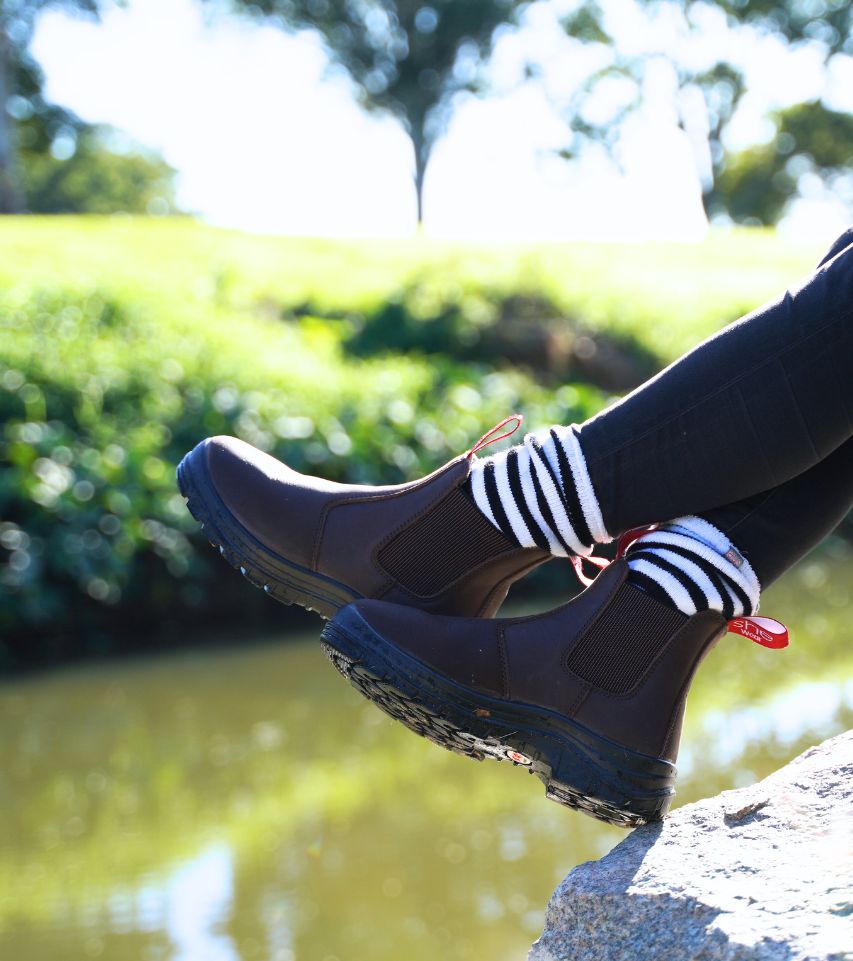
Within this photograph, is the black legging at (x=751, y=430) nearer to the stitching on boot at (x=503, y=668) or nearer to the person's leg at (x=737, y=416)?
the person's leg at (x=737, y=416)

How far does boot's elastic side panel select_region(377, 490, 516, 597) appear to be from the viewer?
1400mm

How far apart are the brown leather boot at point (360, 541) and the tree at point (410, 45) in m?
21.4

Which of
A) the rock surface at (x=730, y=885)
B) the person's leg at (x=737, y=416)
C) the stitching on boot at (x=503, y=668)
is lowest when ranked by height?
the rock surface at (x=730, y=885)

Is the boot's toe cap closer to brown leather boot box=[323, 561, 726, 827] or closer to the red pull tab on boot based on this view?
brown leather boot box=[323, 561, 726, 827]

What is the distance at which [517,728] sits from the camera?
133 centimetres

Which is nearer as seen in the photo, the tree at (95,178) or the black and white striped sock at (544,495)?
the black and white striped sock at (544,495)

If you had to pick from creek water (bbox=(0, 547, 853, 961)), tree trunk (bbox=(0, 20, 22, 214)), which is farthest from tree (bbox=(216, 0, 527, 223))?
creek water (bbox=(0, 547, 853, 961))

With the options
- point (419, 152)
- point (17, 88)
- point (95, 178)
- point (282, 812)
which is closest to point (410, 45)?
point (419, 152)

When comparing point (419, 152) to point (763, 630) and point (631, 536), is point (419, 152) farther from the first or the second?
point (763, 630)

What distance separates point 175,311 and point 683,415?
4.38 metres

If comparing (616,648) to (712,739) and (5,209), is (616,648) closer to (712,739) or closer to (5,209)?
(712,739)

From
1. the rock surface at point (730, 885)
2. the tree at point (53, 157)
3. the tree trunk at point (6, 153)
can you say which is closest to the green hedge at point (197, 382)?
the rock surface at point (730, 885)

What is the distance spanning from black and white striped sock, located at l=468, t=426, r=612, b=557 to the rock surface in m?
0.35

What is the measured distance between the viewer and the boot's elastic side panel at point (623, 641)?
1.33 metres
